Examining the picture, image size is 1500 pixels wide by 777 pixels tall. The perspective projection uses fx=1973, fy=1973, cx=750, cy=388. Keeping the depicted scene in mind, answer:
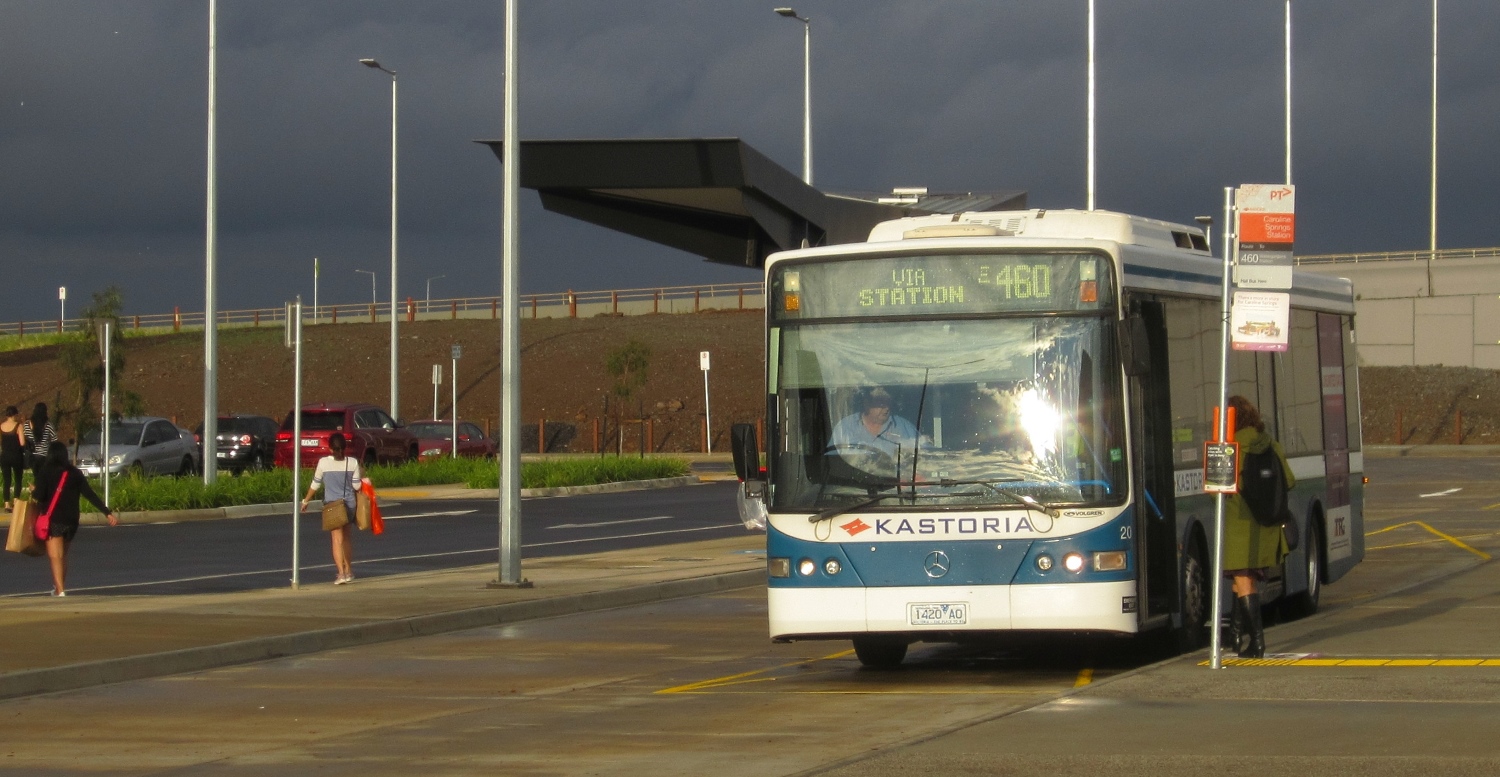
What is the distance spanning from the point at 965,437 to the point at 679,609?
6574mm

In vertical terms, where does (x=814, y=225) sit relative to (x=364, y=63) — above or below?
below

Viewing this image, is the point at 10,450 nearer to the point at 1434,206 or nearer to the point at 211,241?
the point at 211,241

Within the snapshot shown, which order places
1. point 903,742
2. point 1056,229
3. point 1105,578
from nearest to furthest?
point 903,742 < point 1105,578 < point 1056,229

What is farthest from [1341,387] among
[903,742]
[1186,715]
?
[903,742]

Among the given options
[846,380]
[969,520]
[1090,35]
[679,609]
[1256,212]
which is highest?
[1090,35]

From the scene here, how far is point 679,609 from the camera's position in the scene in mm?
18297

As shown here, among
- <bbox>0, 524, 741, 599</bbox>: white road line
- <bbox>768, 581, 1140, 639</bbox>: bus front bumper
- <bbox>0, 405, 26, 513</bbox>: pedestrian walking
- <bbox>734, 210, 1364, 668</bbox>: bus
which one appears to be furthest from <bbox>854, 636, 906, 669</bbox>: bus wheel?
<bbox>0, 405, 26, 513</bbox>: pedestrian walking

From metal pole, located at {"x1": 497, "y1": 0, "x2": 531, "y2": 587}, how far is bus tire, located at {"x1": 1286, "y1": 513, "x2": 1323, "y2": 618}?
7190 millimetres

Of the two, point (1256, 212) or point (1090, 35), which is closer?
point (1256, 212)

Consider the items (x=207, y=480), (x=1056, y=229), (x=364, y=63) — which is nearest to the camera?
(x=1056, y=229)

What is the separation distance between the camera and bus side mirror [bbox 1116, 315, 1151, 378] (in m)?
12.0

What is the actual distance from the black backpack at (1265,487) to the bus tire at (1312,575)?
346 cm

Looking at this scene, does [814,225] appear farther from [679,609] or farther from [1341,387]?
[1341,387]

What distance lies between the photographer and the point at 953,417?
1231 cm
